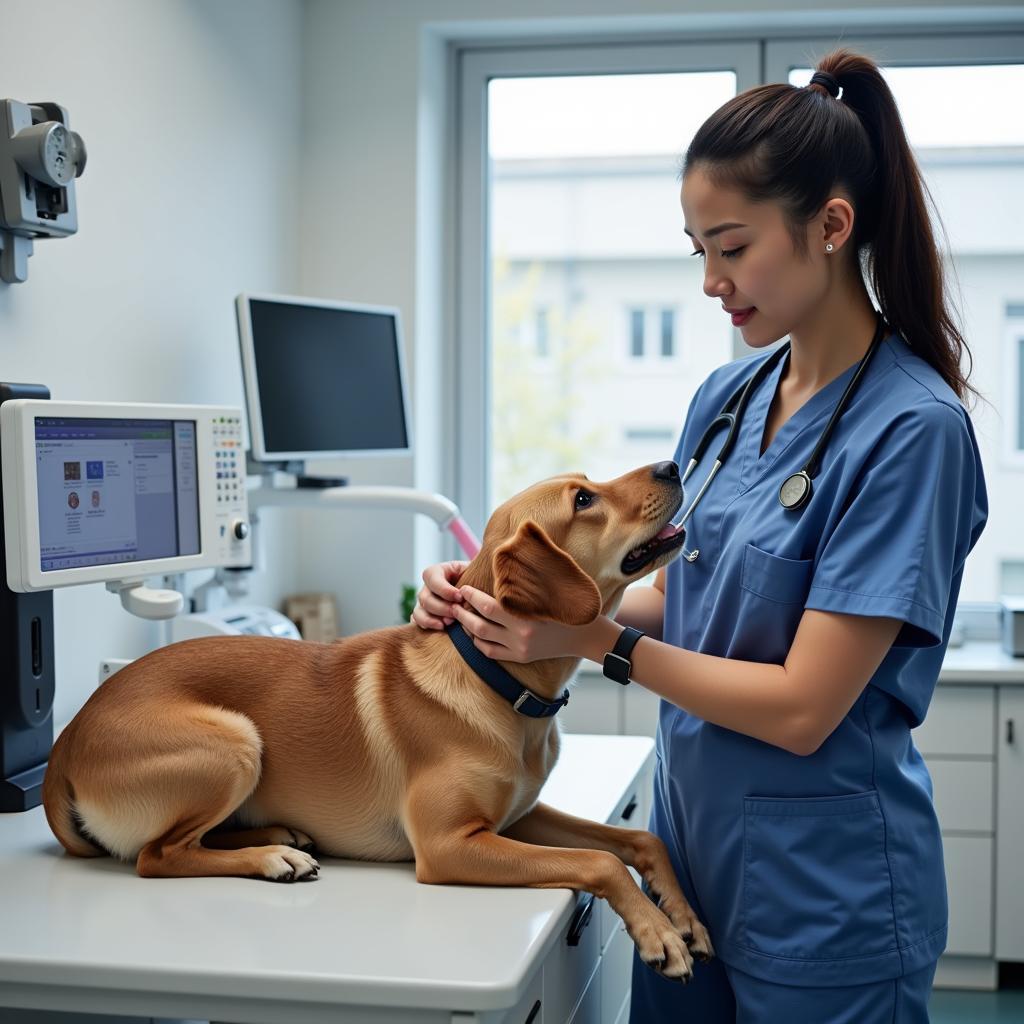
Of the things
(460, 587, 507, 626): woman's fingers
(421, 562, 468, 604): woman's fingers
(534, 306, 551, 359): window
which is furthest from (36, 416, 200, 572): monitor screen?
(534, 306, 551, 359): window

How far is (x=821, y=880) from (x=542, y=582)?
1.50ft

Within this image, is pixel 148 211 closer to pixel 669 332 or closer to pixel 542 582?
pixel 542 582

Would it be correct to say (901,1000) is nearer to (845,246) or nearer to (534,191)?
(845,246)

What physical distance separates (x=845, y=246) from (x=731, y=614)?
18.0 inches

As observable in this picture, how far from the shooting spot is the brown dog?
4.30 feet

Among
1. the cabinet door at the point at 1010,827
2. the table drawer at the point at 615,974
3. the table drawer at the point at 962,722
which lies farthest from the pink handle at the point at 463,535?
the cabinet door at the point at 1010,827

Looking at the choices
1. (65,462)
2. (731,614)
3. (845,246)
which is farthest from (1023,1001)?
(65,462)

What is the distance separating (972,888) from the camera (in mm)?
2977

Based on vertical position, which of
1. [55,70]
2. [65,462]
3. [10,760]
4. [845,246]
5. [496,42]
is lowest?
[10,760]

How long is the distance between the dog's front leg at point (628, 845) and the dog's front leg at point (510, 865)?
51mm

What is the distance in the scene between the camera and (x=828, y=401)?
55.4 inches

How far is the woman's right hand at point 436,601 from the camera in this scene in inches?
56.4

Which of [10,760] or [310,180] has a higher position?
[310,180]

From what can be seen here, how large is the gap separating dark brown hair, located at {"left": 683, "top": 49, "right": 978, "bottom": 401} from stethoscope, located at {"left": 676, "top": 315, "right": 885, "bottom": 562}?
0.06m
